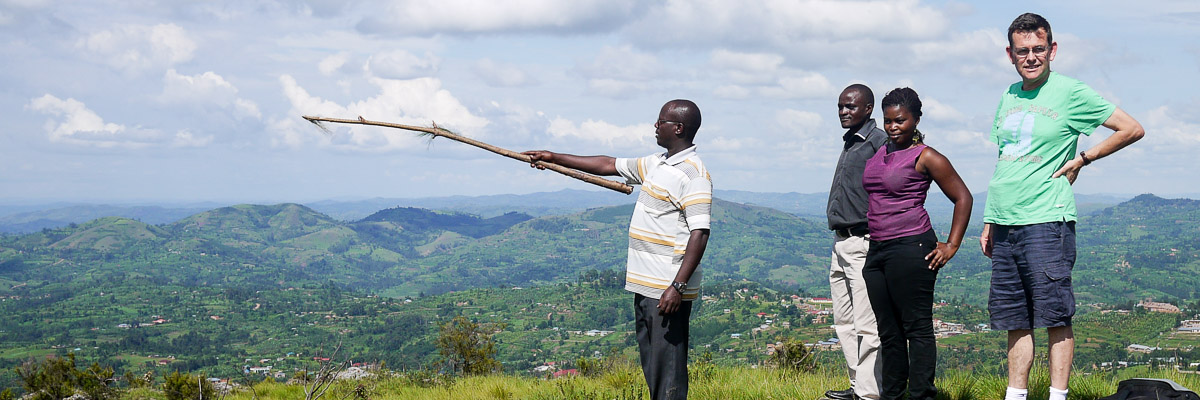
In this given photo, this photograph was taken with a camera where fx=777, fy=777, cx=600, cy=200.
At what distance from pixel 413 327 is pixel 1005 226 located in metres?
163

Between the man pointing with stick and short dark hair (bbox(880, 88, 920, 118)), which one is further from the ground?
short dark hair (bbox(880, 88, 920, 118))

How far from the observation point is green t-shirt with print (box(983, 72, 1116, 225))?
4.14m

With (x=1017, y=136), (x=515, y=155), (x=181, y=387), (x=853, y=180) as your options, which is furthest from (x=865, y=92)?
(x=181, y=387)

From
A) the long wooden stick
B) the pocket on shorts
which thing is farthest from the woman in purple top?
the long wooden stick

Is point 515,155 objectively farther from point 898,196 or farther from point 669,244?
point 898,196

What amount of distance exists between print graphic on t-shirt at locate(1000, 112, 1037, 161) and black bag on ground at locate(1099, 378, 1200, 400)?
1.55 m

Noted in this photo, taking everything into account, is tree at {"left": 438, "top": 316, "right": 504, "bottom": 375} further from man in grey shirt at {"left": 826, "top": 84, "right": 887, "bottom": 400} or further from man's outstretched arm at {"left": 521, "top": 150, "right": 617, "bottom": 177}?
man in grey shirt at {"left": 826, "top": 84, "right": 887, "bottom": 400}

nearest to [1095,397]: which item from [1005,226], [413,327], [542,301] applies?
[1005,226]

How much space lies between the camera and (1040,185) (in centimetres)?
415

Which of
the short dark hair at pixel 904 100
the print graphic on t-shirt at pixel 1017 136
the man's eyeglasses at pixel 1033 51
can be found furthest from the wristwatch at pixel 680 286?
the man's eyeglasses at pixel 1033 51

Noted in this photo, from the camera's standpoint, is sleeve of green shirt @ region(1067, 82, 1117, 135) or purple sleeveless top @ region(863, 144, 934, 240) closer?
sleeve of green shirt @ region(1067, 82, 1117, 135)

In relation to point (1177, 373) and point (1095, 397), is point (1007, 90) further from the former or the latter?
point (1177, 373)

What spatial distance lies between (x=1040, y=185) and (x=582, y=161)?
2724mm

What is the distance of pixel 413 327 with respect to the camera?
159750 millimetres
